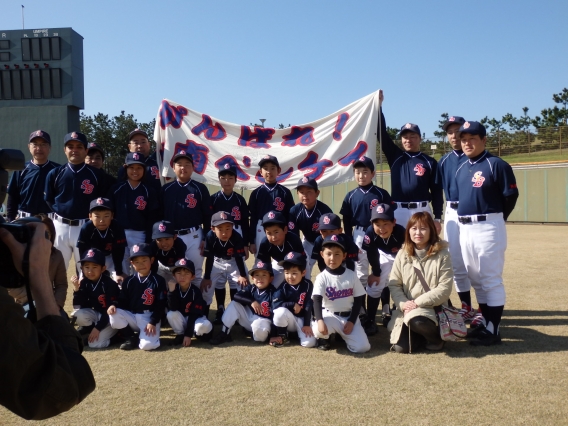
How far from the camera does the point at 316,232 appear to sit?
593 cm

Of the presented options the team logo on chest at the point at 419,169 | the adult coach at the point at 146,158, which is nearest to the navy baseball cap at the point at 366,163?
the team logo on chest at the point at 419,169

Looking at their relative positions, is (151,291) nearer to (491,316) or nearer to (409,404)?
(409,404)

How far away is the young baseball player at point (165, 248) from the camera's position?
5.36 m

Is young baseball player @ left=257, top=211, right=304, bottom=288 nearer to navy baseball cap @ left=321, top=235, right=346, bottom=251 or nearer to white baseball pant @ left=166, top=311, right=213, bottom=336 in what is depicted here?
navy baseball cap @ left=321, top=235, right=346, bottom=251

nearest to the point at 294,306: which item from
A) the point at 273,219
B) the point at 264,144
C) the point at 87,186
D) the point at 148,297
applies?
the point at 273,219

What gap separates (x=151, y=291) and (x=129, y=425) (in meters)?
2.20

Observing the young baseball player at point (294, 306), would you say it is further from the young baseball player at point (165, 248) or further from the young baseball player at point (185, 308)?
the young baseball player at point (165, 248)

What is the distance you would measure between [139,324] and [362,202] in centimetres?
288

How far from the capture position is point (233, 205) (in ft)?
20.5

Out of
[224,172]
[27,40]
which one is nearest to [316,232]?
[224,172]

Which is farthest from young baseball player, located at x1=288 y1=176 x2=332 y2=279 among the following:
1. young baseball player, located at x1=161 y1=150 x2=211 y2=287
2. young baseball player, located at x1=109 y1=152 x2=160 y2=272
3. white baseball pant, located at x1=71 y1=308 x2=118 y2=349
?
white baseball pant, located at x1=71 y1=308 x2=118 y2=349

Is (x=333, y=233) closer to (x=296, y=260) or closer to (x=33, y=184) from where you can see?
(x=296, y=260)

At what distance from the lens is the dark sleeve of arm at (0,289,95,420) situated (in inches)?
46.1

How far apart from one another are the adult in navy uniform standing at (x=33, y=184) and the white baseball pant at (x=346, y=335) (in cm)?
364
